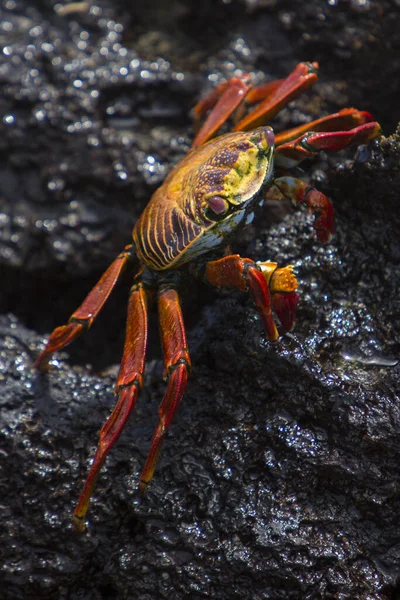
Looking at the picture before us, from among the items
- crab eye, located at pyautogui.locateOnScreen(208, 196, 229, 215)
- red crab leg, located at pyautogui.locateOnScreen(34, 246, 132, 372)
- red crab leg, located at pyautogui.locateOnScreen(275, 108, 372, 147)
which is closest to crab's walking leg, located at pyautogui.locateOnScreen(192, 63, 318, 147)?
red crab leg, located at pyautogui.locateOnScreen(275, 108, 372, 147)

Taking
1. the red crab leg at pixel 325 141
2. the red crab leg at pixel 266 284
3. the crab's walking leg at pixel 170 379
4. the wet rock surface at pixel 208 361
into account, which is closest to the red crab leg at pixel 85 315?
the wet rock surface at pixel 208 361

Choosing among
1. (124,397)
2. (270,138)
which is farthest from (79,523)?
(270,138)

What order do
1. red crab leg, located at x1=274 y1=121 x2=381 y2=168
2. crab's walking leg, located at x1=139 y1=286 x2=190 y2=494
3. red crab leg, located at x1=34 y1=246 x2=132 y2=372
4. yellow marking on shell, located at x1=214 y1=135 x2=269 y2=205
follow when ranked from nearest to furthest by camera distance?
crab's walking leg, located at x1=139 y1=286 x2=190 y2=494
yellow marking on shell, located at x1=214 y1=135 x2=269 y2=205
red crab leg, located at x1=274 y1=121 x2=381 y2=168
red crab leg, located at x1=34 y1=246 x2=132 y2=372

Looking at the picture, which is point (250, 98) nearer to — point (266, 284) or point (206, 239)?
point (206, 239)

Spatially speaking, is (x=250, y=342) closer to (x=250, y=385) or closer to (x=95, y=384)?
(x=250, y=385)

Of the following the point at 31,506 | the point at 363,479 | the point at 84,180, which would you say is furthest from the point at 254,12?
the point at 31,506

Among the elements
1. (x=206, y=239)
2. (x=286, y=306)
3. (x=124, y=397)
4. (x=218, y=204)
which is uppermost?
(x=218, y=204)

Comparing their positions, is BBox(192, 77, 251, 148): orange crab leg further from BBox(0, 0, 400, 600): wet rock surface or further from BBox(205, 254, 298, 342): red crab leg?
BBox(205, 254, 298, 342): red crab leg
